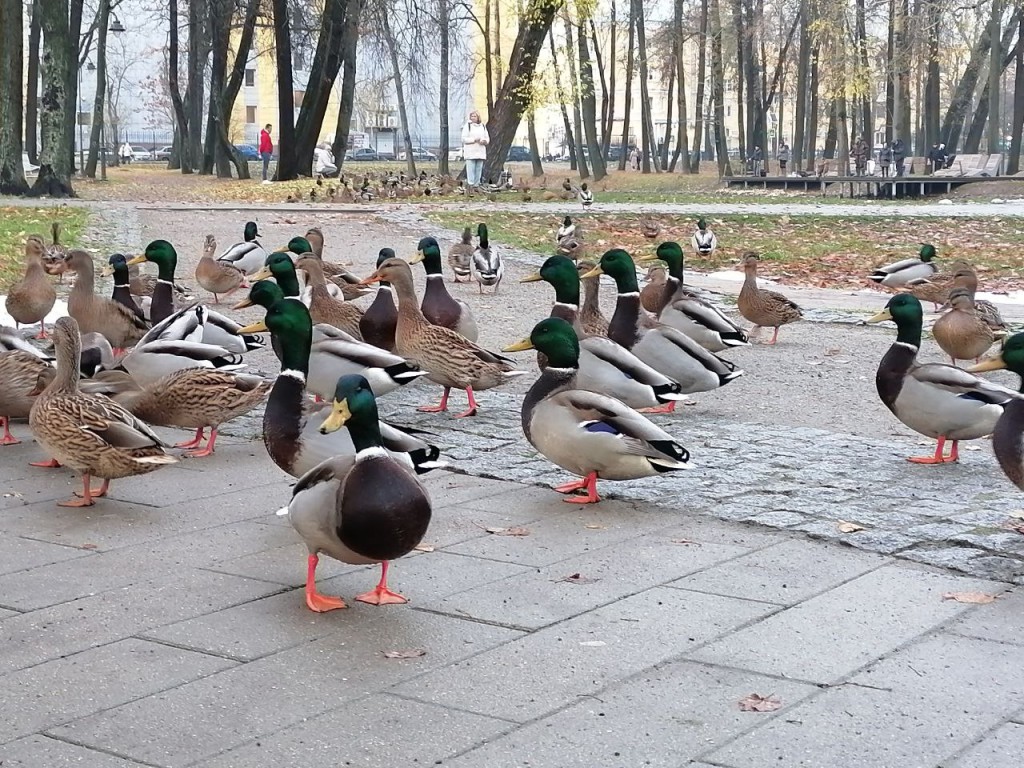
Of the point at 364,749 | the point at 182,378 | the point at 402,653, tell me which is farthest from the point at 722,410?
the point at 364,749

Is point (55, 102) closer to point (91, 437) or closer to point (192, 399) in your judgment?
point (192, 399)

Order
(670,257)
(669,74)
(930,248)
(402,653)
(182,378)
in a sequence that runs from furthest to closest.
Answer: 1. (669,74)
2. (930,248)
3. (670,257)
4. (182,378)
5. (402,653)

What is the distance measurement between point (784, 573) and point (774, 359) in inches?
226

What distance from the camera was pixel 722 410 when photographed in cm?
884

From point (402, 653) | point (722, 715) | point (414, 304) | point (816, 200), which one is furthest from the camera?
point (816, 200)

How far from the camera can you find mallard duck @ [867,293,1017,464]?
279 inches

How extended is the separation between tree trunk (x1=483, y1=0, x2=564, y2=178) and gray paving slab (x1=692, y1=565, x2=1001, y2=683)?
104ft

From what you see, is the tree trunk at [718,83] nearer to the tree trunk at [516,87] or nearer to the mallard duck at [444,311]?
the tree trunk at [516,87]

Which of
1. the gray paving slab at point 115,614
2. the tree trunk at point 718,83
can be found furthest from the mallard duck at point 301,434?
the tree trunk at point 718,83

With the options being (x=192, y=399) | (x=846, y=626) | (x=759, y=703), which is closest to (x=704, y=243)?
(x=192, y=399)

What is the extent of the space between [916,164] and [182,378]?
4643cm

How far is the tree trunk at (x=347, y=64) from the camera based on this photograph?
34562mm

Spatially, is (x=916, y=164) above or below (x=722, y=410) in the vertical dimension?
above

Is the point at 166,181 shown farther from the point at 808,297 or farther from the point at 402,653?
the point at 402,653
